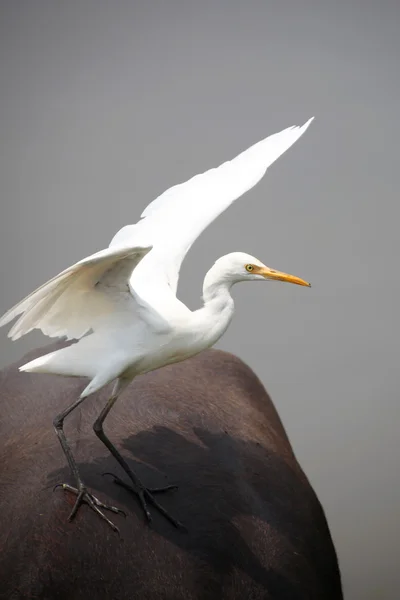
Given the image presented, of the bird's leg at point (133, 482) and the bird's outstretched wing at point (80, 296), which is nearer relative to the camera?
the bird's outstretched wing at point (80, 296)

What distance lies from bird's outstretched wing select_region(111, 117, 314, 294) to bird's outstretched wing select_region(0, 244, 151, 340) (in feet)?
0.59

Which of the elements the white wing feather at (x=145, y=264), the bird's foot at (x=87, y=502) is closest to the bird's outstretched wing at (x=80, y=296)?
the white wing feather at (x=145, y=264)

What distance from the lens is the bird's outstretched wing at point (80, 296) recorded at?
4.76 feet

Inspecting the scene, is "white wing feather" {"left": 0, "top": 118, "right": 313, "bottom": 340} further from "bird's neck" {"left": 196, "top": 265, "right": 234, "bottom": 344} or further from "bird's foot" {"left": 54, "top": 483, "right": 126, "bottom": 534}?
"bird's foot" {"left": 54, "top": 483, "right": 126, "bottom": 534}

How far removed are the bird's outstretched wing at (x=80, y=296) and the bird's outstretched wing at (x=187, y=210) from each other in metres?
0.18

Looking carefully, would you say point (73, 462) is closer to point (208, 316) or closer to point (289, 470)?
point (208, 316)

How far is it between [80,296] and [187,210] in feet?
1.61

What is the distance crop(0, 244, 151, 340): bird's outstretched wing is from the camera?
1.45 m

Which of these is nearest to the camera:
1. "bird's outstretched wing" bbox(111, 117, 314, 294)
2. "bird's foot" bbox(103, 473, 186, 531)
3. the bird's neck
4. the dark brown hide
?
the dark brown hide

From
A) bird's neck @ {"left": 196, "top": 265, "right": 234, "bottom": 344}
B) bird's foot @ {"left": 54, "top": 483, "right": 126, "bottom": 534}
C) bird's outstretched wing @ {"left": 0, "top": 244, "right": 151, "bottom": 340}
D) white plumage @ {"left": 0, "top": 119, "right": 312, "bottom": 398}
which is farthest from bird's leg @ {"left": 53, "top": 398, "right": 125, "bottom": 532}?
bird's neck @ {"left": 196, "top": 265, "right": 234, "bottom": 344}

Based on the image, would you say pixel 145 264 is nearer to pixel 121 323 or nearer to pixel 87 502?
pixel 121 323

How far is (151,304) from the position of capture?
67.2 inches

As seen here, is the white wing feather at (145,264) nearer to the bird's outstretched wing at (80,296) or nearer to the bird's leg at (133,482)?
the bird's outstretched wing at (80,296)

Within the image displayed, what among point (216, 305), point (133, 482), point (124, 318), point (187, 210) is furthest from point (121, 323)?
point (187, 210)
